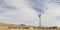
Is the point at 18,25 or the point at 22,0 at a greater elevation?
the point at 22,0

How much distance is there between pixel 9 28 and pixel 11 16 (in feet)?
0.44

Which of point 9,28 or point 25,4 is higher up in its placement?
point 25,4

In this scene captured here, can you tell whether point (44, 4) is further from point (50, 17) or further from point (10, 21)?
point (10, 21)

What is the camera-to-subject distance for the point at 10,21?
1339 millimetres

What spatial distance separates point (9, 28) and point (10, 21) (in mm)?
88

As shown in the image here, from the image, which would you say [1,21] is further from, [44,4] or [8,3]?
[44,4]

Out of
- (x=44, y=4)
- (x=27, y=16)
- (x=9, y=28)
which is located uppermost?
(x=44, y=4)

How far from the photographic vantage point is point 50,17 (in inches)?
53.2

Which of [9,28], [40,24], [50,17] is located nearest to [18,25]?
[9,28]

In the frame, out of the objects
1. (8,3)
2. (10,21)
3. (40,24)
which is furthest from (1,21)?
(40,24)

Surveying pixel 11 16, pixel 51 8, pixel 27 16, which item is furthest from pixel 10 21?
pixel 51 8

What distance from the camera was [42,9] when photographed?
1.37m

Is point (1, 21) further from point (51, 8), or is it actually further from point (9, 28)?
point (51, 8)

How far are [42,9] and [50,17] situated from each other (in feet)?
0.35
